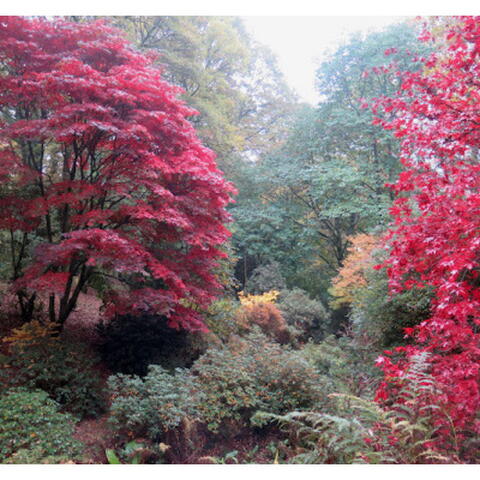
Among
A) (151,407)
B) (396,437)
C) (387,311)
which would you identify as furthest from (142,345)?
(396,437)

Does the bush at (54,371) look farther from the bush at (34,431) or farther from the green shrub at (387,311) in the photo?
the green shrub at (387,311)

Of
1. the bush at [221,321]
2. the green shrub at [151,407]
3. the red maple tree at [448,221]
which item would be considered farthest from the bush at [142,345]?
the red maple tree at [448,221]

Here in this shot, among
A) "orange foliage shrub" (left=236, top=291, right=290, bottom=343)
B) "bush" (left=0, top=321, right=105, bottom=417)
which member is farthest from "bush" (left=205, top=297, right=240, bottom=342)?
"bush" (left=0, top=321, right=105, bottom=417)

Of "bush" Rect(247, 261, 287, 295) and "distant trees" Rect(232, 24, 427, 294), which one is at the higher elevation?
A: "distant trees" Rect(232, 24, 427, 294)

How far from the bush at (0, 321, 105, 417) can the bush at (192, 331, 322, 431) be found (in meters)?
1.21

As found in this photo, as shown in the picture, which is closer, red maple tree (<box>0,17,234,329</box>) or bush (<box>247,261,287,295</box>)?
A: red maple tree (<box>0,17,234,329</box>)

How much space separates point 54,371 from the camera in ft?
13.4

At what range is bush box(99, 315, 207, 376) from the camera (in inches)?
197

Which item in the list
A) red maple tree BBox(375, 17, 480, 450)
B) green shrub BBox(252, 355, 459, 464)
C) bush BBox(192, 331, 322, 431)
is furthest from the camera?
bush BBox(192, 331, 322, 431)

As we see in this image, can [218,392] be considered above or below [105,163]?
below

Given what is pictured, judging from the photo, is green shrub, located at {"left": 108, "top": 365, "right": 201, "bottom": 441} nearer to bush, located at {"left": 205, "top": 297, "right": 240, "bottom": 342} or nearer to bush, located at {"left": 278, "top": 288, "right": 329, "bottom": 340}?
bush, located at {"left": 205, "top": 297, "right": 240, "bottom": 342}

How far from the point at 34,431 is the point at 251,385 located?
205 centimetres

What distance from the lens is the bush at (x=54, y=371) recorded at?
155 inches

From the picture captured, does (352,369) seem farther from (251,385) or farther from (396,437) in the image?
(396,437)
